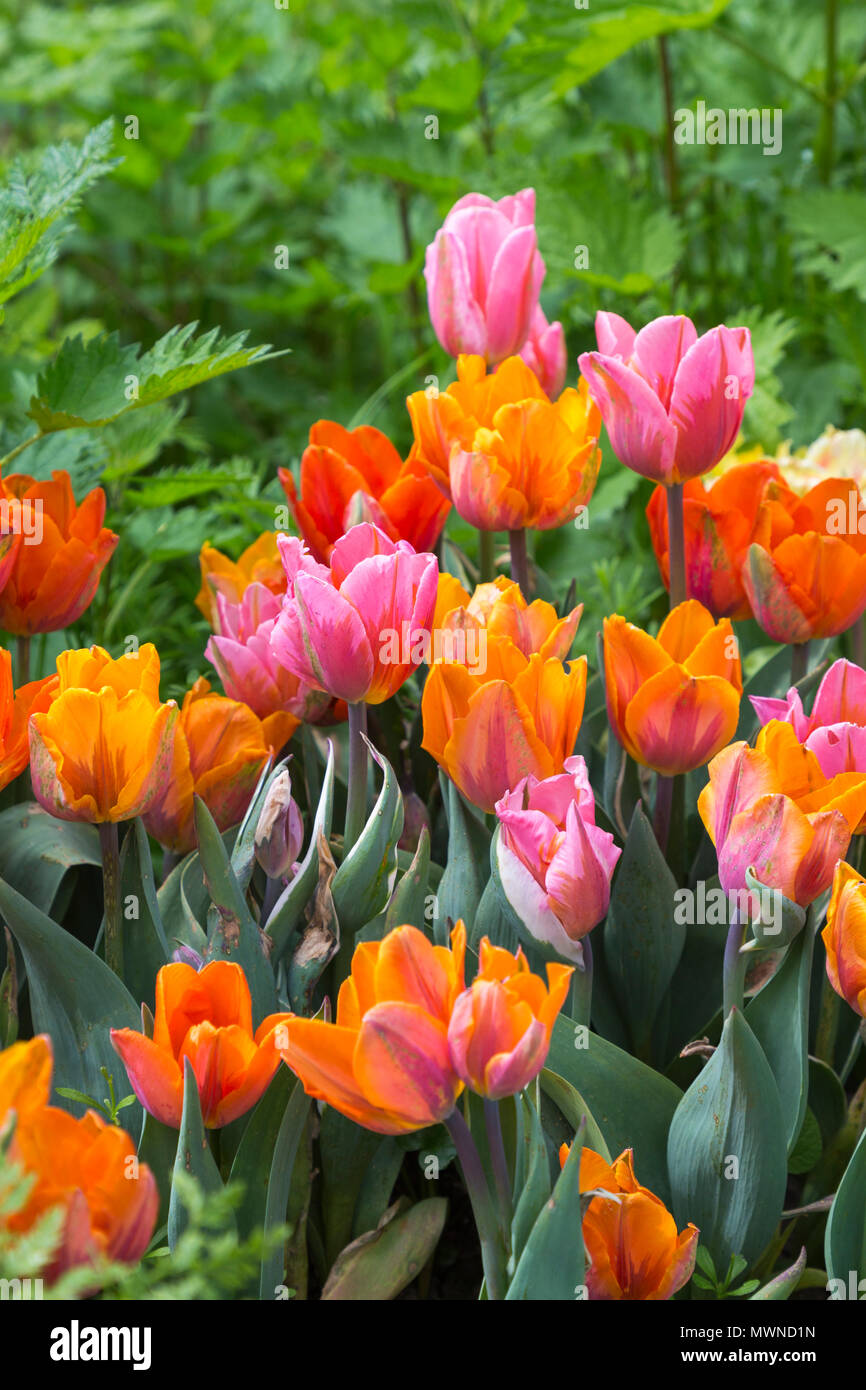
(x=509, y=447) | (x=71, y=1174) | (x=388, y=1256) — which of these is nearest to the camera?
(x=71, y=1174)

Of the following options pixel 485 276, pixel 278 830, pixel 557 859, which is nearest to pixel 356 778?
pixel 278 830

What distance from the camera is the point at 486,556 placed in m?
0.95

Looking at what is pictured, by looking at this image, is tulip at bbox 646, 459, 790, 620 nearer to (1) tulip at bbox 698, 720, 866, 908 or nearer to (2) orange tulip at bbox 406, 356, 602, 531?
(2) orange tulip at bbox 406, 356, 602, 531

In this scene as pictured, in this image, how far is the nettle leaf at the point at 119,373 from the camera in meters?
0.83

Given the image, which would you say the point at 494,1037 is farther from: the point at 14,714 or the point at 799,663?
the point at 799,663

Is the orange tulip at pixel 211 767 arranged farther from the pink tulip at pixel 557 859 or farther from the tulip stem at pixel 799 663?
the tulip stem at pixel 799 663

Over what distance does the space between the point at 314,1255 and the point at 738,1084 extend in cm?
26

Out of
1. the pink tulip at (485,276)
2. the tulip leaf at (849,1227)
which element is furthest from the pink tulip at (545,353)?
the tulip leaf at (849,1227)

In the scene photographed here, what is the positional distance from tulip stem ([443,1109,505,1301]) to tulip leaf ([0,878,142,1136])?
0.20 metres

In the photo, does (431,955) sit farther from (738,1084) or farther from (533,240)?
(533,240)

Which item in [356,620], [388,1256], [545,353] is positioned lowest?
[388,1256]

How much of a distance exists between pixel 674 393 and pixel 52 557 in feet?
1.25

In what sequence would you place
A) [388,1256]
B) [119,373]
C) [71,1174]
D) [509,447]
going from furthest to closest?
[119,373], [509,447], [388,1256], [71,1174]

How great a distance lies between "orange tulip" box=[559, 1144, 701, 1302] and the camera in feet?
1.88
